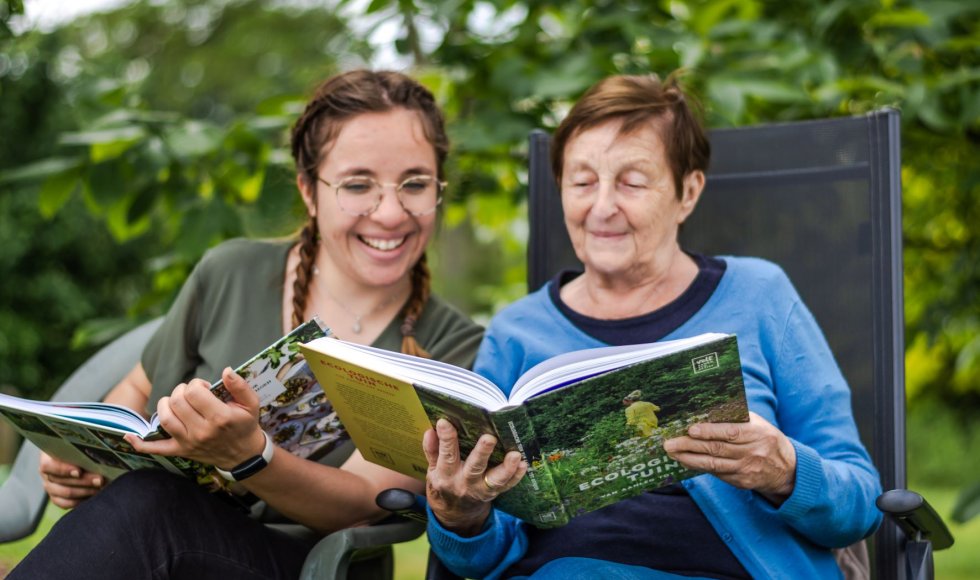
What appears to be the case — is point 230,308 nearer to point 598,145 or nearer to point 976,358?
point 598,145

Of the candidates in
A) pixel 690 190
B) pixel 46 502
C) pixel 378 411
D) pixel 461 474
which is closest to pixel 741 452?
pixel 461 474

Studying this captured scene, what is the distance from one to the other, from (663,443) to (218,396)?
755 millimetres

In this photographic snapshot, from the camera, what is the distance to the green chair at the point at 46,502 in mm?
2035

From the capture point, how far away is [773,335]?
7.10 feet

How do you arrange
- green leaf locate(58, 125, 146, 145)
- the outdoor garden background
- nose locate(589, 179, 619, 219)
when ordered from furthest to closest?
the outdoor garden background < green leaf locate(58, 125, 146, 145) < nose locate(589, 179, 619, 219)

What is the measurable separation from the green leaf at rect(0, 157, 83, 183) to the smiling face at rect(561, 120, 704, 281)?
1596mm

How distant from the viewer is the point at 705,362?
1616mm

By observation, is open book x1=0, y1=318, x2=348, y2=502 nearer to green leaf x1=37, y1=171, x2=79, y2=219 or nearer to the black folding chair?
the black folding chair

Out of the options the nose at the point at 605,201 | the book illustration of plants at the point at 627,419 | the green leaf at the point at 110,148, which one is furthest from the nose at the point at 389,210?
the green leaf at the point at 110,148

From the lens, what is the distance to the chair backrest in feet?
8.07

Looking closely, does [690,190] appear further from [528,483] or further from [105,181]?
[105,181]

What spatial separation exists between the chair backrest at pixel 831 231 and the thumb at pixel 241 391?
1.04 meters

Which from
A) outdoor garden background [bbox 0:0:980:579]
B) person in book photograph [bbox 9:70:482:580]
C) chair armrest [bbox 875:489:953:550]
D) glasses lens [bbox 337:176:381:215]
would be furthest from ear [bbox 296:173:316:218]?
chair armrest [bbox 875:489:953:550]

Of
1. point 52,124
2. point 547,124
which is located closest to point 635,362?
point 547,124
